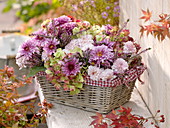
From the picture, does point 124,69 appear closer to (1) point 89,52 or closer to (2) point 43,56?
(1) point 89,52

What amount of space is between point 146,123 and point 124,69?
0.99ft

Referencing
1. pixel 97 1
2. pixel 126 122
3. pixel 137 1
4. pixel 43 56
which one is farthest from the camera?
pixel 97 1

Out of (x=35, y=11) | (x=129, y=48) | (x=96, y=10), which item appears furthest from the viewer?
(x=35, y=11)

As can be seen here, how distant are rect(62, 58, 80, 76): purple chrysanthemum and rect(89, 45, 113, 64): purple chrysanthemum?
8 cm

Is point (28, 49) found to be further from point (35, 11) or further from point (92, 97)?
point (35, 11)

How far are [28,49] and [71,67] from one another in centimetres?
27

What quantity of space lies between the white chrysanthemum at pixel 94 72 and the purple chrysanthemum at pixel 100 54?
36 millimetres

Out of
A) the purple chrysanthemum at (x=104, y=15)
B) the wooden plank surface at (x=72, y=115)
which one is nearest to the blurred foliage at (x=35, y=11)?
the purple chrysanthemum at (x=104, y=15)

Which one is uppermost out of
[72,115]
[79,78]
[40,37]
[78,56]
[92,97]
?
[40,37]

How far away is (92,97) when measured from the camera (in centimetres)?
188

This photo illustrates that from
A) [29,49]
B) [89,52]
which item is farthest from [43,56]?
[89,52]

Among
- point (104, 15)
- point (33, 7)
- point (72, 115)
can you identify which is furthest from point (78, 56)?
point (33, 7)

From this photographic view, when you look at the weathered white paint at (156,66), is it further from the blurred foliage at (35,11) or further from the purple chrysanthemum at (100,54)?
the blurred foliage at (35,11)

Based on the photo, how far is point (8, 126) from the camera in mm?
2059
